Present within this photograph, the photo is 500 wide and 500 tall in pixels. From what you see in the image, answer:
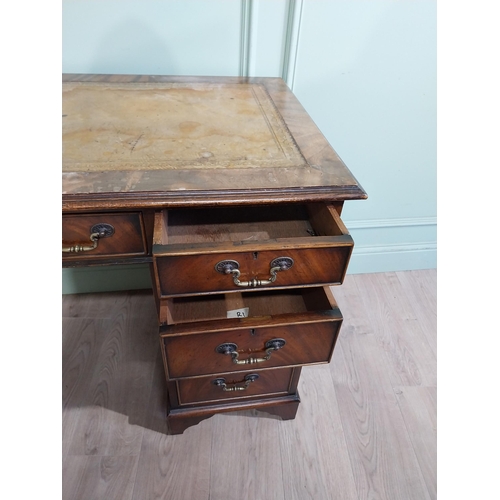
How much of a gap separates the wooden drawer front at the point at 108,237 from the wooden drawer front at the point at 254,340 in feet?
0.53

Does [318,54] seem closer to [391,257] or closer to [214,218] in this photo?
[214,218]

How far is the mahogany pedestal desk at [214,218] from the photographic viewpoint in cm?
62

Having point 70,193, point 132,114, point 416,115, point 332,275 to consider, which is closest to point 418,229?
point 416,115

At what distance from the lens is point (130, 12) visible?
0.93 metres

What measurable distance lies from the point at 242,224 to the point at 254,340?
0.25 meters

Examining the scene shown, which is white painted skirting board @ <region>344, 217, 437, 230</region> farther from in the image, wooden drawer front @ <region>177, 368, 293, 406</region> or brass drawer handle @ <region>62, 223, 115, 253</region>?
brass drawer handle @ <region>62, 223, 115, 253</region>

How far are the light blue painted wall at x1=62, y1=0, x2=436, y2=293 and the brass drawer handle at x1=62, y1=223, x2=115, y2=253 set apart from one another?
22.3 inches

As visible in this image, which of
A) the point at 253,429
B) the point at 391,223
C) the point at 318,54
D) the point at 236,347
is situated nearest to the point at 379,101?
the point at 318,54

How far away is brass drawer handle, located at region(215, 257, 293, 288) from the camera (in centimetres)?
62

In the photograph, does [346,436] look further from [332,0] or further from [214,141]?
[332,0]

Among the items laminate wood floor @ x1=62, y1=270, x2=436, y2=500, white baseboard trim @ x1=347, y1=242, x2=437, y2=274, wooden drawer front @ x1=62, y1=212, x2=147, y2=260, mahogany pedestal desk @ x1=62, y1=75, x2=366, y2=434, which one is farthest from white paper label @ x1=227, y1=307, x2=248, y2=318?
white baseboard trim @ x1=347, y1=242, x2=437, y2=274

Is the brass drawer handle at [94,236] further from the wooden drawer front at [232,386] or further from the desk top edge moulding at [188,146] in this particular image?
the wooden drawer front at [232,386]

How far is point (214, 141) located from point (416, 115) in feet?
2.51

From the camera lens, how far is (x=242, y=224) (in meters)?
0.83
